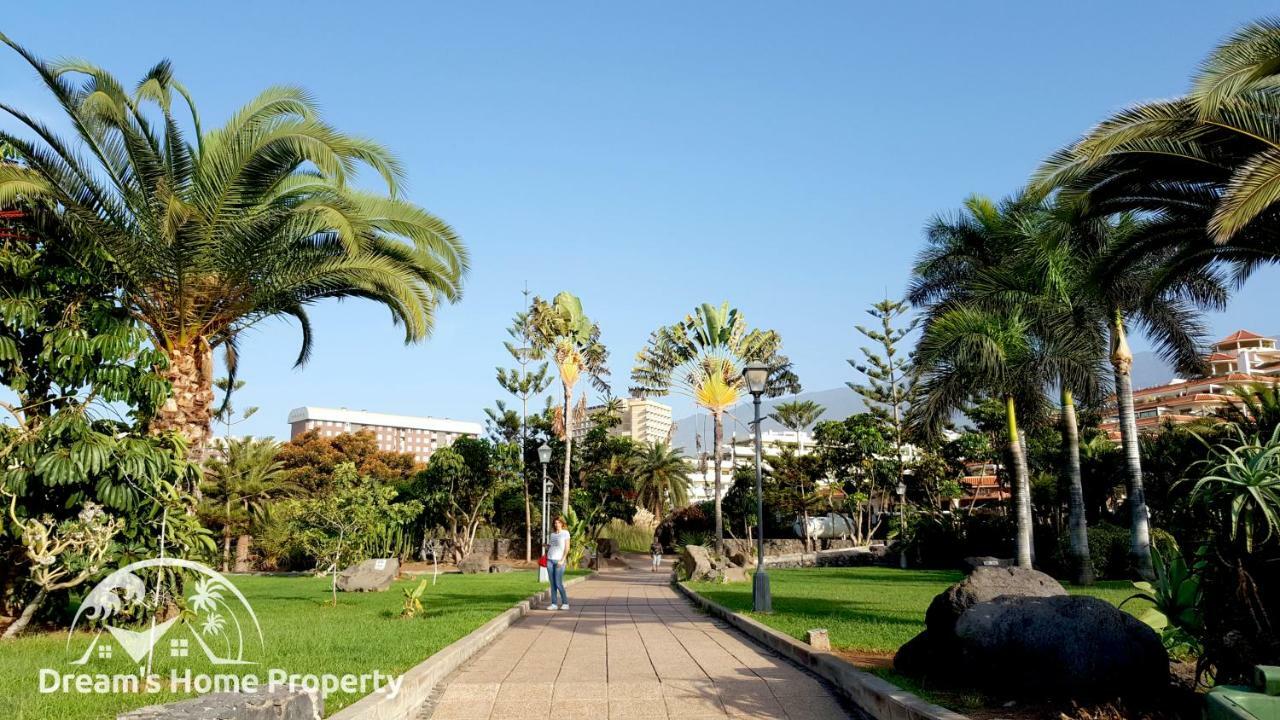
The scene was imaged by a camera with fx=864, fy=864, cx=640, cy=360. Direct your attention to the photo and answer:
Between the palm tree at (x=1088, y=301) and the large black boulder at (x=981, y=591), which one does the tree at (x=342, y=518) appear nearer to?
the large black boulder at (x=981, y=591)

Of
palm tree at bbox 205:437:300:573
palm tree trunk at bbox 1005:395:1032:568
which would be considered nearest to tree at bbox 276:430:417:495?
palm tree at bbox 205:437:300:573

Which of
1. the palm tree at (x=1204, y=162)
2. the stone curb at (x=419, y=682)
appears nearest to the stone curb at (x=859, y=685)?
the stone curb at (x=419, y=682)

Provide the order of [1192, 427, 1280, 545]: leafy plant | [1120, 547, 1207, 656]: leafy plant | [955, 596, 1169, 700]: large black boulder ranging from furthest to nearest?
[1120, 547, 1207, 656]: leafy plant → [955, 596, 1169, 700]: large black boulder → [1192, 427, 1280, 545]: leafy plant

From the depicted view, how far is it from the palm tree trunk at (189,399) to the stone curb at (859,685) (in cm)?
879

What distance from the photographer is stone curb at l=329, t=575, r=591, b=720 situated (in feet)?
19.3

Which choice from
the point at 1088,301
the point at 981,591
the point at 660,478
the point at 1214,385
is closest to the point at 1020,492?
the point at 1088,301

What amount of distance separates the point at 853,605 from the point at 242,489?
113ft

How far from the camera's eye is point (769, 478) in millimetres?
49938

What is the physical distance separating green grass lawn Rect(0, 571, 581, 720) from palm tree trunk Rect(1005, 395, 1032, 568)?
13.4 meters

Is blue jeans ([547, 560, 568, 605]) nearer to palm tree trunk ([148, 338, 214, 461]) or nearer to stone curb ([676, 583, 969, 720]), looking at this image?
stone curb ([676, 583, 969, 720])

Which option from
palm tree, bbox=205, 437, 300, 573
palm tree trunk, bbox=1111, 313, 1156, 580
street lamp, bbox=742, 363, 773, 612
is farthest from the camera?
palm tree, bbox=205, 437, 300, 573

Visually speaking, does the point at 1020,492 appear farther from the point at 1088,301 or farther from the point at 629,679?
the point at 629,679

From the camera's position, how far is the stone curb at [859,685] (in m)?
5.91

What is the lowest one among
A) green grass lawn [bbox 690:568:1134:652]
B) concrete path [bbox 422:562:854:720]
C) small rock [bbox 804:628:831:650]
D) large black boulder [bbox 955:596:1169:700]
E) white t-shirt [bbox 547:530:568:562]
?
green grass lawn [bbox 690:568:1134:652]
